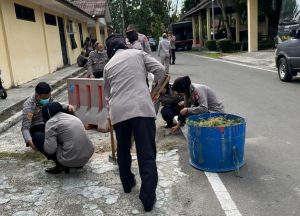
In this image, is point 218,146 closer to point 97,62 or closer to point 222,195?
point 222,195

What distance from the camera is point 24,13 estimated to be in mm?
14750

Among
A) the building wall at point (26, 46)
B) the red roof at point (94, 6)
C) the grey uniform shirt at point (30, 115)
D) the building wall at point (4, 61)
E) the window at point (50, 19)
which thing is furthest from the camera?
the red roof at point (94, 6)

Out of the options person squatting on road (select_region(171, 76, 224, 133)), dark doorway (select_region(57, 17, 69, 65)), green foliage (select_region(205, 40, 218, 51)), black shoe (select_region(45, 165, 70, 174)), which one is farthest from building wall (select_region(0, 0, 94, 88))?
green foliage (select_region(205, 40, 218, 51))

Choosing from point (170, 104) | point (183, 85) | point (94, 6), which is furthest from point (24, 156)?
point (94, 6)

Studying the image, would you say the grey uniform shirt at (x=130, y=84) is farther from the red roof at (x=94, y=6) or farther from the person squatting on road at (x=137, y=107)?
the red roof at (x=94, y=6)

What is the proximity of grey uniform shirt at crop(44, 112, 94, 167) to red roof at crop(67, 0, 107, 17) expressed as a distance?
24.9 m

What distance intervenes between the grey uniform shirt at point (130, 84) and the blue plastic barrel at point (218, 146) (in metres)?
0.93

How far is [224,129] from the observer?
175 inches

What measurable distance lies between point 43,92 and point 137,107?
190 cm

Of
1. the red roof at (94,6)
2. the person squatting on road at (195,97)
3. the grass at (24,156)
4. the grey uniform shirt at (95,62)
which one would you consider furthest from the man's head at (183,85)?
the red roof at (94,6)

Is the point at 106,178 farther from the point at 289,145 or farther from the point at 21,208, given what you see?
the point at 289,145

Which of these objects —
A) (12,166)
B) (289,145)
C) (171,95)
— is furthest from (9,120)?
(289,145)

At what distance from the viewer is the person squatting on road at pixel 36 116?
508 cm

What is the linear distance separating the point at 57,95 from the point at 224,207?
908cm
